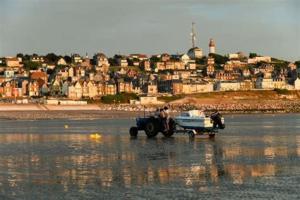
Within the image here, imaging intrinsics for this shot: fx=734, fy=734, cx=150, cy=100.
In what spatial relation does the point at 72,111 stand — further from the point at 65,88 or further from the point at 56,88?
the point at 56,88

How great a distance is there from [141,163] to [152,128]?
17265 millimetres

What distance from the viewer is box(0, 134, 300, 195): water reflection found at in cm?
2083

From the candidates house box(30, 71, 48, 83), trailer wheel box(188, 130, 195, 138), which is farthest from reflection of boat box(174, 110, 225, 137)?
house box(30, 71, 48, 83)

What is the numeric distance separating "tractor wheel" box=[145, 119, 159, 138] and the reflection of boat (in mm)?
1759

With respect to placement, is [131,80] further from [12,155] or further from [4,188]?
[4,188]

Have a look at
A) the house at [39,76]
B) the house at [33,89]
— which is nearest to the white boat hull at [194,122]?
the house at [33,89]

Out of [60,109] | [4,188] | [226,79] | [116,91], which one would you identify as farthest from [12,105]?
[4,188]

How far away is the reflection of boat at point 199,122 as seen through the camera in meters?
42.6

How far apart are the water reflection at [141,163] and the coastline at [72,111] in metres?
64.3

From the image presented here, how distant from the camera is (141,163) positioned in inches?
1017

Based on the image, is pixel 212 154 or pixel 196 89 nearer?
pixel 212 154

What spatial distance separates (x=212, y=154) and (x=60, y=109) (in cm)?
9186

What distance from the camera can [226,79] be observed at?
195 m

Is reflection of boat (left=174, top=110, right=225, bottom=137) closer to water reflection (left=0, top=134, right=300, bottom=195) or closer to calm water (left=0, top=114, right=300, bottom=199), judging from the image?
water reflection (left=0, top=134, right=300, bottom=195)
